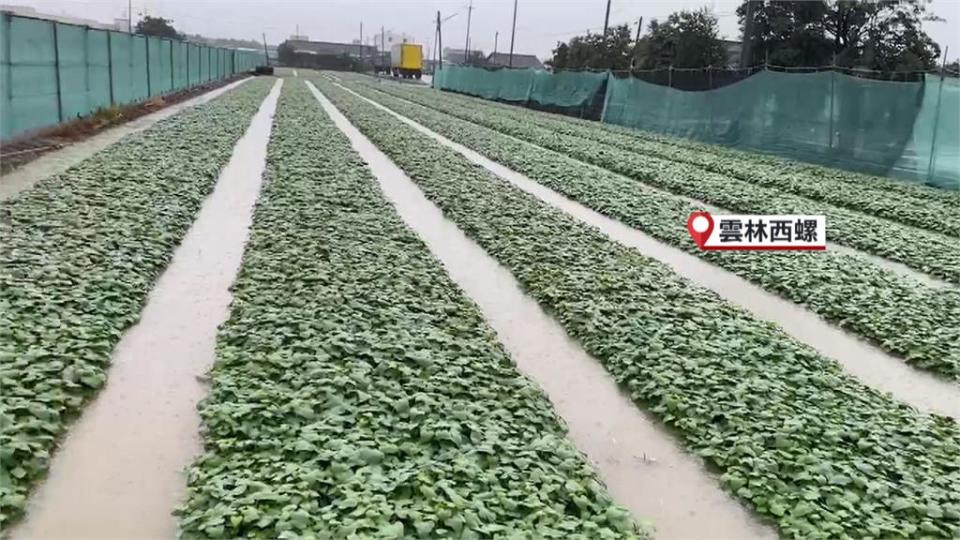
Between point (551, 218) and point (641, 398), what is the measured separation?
4.49 m

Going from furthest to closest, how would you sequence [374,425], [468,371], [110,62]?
[110,62]
[468,371]
[374,425]

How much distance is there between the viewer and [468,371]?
14.0ft

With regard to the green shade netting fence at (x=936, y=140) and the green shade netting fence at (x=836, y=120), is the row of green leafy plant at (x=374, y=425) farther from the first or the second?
the green shade netting fence at (x=836, y=120)

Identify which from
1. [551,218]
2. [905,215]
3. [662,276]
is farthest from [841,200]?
[662,276]

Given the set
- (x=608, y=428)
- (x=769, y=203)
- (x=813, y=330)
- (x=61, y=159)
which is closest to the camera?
(x=608, y=428)

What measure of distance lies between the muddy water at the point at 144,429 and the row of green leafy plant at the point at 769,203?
20.9 feet

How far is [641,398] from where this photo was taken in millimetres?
4293

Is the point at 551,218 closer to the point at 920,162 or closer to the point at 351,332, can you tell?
the point at 351,332

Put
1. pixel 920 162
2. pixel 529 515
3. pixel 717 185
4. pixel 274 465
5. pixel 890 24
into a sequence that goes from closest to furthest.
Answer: pixel 529 515 → pixel 274 465 → pixel 717 185 → pixel 920 162 → pixel 890 24

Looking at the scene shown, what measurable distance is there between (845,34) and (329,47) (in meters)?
92.7

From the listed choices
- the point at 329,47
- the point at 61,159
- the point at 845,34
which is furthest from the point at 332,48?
the point at 61,159

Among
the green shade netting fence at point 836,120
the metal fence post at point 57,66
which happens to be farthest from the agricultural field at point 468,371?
the metal fence post at point 57,66

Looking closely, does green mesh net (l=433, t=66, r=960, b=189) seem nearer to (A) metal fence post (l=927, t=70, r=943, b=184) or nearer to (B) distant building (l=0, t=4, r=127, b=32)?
(A) metal fence post (l=927, t=70, r=943, b=184)

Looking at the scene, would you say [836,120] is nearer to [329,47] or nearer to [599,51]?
[599,51]
